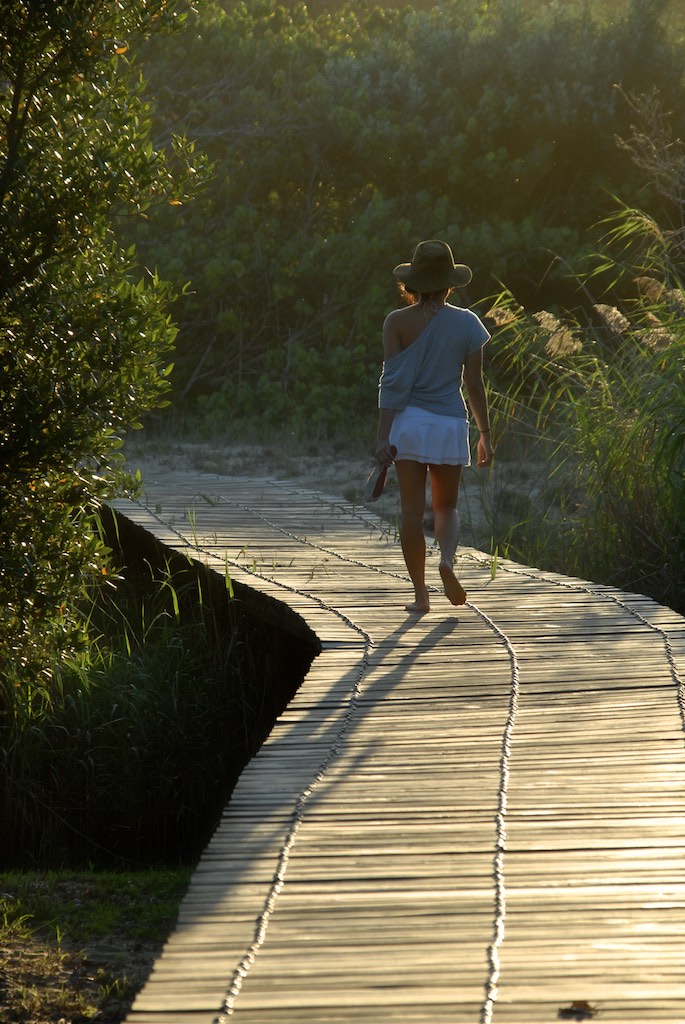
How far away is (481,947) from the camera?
9.51 ft

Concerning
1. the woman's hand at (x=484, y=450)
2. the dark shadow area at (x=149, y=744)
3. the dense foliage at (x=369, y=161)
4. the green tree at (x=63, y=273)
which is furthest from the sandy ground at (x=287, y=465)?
the green tree at (x=63, y=273)

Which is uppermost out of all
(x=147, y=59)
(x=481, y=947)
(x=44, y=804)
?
(x=147, y=59)

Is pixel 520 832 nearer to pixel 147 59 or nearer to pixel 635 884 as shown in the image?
pixel 635 884

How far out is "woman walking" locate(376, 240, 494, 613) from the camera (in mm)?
5945

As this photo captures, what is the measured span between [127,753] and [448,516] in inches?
78.3

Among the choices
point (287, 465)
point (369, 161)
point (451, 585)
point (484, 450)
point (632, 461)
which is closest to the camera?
point (451, 585)

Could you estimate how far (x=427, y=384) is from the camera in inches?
236

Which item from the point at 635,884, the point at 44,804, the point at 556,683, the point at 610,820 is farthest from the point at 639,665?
the point at 44,804

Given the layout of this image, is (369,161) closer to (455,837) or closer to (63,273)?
(63,273)

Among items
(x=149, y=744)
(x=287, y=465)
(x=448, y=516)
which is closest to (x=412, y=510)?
(x=448, y=516)

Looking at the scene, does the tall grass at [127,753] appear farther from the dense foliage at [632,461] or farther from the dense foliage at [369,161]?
the dense foliage at [369,161]

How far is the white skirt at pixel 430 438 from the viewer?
235 inches

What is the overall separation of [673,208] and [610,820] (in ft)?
43.6

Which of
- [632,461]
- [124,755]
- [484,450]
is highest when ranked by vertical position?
[484,450]
